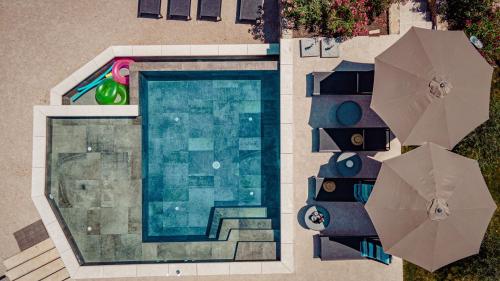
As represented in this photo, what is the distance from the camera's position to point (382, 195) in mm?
A: 12281

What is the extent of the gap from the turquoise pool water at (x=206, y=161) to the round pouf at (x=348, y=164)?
8.83 ft

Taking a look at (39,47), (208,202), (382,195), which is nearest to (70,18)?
(39,47)

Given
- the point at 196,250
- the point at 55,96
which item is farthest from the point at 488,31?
the point at 55,96

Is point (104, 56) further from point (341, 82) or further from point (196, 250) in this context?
point (341, 82)

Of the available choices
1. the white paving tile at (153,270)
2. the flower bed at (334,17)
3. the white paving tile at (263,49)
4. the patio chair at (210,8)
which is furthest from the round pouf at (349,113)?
the white paving tile at (153,270)

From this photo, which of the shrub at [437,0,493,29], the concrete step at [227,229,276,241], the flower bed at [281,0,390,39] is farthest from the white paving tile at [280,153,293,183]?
the shrub at [437,0,493,29]

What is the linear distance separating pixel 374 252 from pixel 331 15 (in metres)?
9.38

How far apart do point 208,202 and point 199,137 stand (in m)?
2.84

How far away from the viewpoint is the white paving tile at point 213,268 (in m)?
15.0

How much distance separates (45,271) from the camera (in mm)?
15008

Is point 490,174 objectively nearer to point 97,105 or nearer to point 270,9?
point 270,9

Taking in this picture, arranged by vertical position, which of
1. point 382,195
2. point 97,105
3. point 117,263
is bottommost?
point 117,263

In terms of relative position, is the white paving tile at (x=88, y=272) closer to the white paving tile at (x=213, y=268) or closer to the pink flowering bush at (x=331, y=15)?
the white paving tile at (x=213, y=268)

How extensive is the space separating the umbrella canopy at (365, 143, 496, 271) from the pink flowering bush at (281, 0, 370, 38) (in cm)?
542
